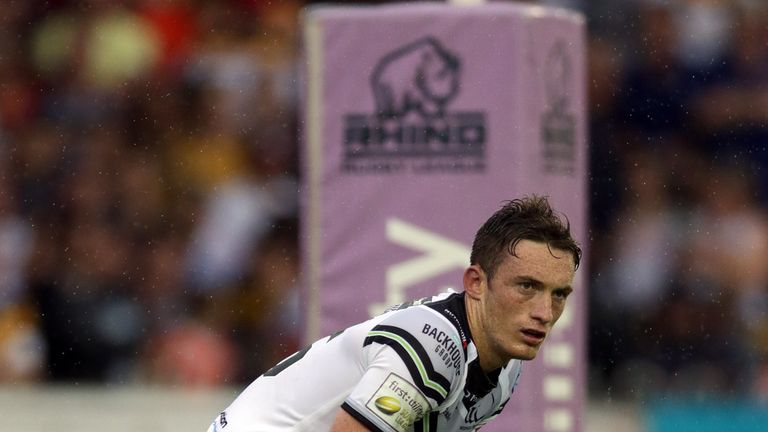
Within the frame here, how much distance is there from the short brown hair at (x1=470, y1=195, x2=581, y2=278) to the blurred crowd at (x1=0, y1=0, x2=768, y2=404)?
5677 millimetres

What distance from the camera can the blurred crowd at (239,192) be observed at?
416 inches

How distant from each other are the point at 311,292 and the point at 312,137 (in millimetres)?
785

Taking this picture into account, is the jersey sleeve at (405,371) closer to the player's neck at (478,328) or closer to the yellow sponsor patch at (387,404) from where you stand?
Result: the yellow sponsor patch at (387,404)

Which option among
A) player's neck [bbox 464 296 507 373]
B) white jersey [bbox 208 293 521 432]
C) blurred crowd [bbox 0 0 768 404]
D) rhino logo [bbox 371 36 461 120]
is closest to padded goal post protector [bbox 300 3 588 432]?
rhino logo [bbox 371 36 461 120]

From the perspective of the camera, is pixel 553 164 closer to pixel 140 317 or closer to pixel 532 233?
pixel 532 233

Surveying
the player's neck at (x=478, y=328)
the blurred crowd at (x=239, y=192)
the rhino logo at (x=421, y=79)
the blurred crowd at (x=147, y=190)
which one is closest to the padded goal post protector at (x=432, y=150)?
the rhino logo at (x=421, y=79)

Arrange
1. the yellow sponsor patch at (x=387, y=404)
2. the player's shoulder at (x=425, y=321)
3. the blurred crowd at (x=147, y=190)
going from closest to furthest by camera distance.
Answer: the yellow sponsor patch at (x=387, y=404)
the player's shoulder at (x=425, y=321)
the blurred crowd at (x=147, y=190)

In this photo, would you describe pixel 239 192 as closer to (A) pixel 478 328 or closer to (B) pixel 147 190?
(B) pixel 147 190

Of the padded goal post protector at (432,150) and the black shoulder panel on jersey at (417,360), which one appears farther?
the padded goal post protector at (432,150)

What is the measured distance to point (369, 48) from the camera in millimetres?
7605

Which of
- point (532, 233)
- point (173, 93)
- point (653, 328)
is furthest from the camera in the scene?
point (173, 93)

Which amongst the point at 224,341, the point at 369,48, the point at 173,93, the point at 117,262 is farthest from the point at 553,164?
the point at 173,93

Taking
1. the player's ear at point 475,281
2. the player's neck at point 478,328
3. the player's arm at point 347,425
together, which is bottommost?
the player's arm at point 347,425

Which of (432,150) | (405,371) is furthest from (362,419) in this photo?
(432,150)
